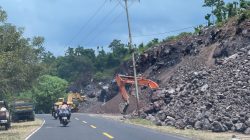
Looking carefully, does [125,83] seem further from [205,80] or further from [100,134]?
[100,134]

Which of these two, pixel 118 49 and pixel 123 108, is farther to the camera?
A: pixel 118 49

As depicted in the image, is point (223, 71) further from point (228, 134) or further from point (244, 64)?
point (228, 134)

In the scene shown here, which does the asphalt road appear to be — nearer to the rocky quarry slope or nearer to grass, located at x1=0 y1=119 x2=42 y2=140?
grass, located at x1=0 y1=119 x2=42 y2=140

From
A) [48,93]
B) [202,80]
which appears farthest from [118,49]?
[202,80]

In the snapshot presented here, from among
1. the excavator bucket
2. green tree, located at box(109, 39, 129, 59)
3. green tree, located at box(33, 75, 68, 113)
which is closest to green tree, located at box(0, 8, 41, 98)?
the excavator bucket

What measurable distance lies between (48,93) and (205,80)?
178 feet

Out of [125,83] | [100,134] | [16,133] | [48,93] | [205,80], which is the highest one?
[48,93]

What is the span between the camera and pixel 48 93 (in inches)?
3711

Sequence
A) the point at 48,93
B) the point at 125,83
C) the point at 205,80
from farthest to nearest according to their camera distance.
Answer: the point at 48,93, the point at 125,83, the point at 205,80

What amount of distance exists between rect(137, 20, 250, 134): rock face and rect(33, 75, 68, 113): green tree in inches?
1069

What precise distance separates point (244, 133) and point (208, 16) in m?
45.8

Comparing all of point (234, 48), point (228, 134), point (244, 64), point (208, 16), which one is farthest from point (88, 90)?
point (228, 134)

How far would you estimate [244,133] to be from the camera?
2748 cm

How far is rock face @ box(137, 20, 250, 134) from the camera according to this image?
3225 centimetres
